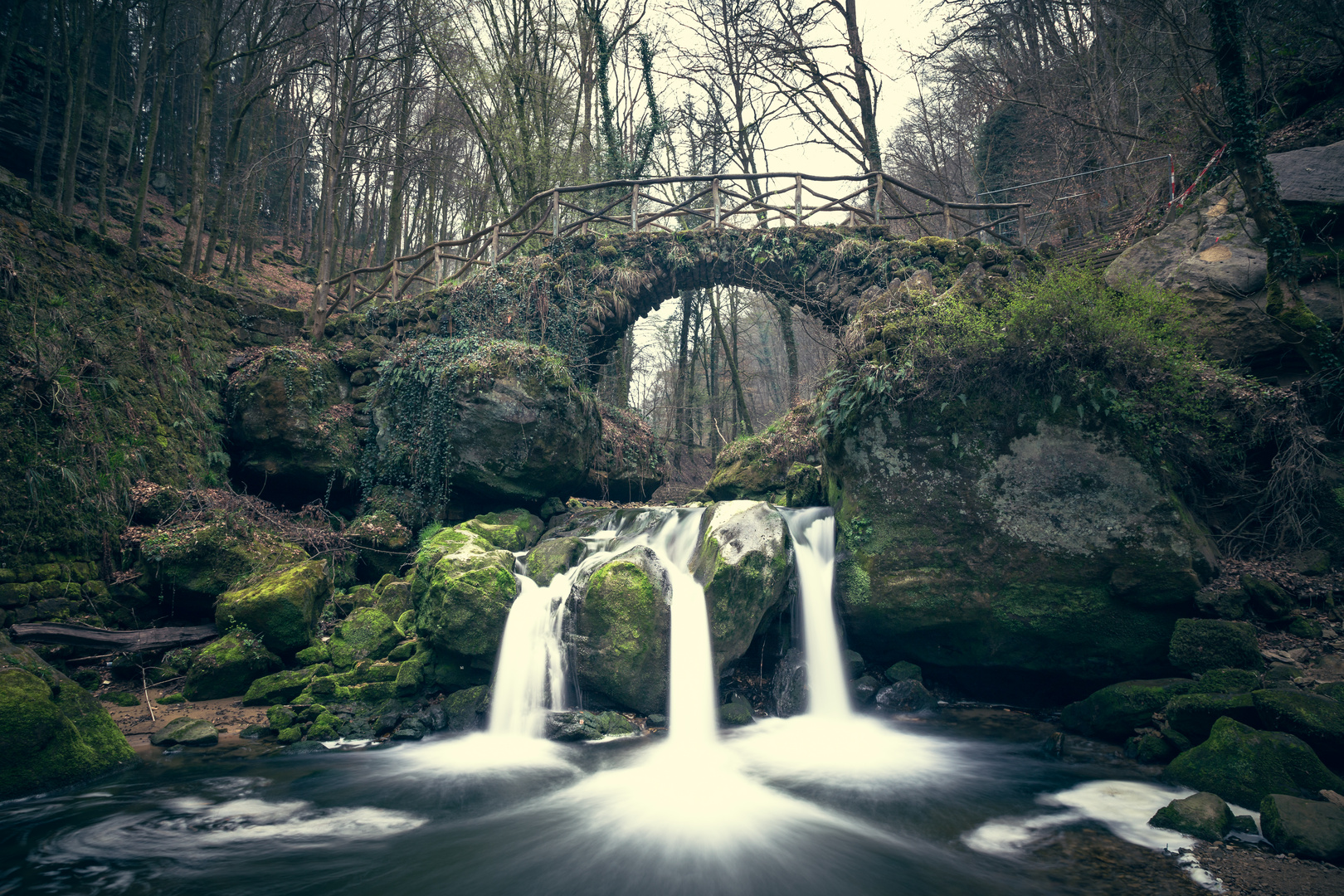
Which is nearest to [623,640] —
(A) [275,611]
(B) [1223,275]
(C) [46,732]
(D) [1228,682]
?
(A) [275,611]

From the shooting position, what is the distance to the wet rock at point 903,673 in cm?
760

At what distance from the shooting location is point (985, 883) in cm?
382

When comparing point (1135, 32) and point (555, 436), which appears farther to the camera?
point (1135, 32)

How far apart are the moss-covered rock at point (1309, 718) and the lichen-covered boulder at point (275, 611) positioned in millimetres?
9596

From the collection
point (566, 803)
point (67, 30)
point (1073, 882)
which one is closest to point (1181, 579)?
point (1073, 882)

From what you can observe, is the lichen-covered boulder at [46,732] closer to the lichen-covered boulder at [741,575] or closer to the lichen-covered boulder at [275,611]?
the lichen-covered boulder at [275,611]

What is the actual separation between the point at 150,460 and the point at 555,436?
225 inches

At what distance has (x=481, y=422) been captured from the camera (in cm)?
1026

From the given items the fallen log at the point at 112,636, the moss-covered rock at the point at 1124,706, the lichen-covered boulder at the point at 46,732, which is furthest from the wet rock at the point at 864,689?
the fallen log at the point at 112,636

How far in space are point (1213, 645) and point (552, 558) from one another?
7.51 metres

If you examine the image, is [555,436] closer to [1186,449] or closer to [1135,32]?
[1186,449]

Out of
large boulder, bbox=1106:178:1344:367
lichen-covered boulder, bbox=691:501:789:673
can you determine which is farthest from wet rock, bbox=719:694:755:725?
large boulder, bbox=1106:178:1344:367

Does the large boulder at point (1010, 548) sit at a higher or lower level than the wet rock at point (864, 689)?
higher

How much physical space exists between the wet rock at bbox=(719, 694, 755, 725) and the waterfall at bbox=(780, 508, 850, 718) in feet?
2.81
